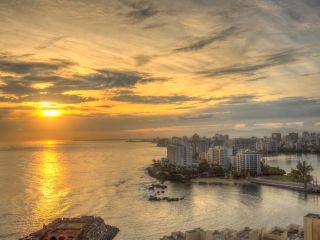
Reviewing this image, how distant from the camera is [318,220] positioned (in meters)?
4.96

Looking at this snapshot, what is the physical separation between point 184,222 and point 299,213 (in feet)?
13.9

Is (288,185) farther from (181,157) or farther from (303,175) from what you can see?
(181,157)

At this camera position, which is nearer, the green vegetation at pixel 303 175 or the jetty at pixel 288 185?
the jetty at pixel 288 185

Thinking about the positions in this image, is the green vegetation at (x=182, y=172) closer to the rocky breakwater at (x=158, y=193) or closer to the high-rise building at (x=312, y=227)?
the rocky breakwater at (x=158, y=193)

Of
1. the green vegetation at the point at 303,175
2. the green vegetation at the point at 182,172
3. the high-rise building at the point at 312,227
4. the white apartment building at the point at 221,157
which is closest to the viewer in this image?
the high-rise building at the point at 312,227

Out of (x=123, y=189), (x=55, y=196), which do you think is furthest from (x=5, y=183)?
(x=123, y=189)

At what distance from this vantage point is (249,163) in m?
24.2

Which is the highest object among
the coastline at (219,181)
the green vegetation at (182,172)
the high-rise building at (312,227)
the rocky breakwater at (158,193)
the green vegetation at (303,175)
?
the high-rise building at (312,227)

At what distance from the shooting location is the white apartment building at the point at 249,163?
77.2ft

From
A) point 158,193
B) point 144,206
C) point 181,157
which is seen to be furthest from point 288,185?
point 181,157

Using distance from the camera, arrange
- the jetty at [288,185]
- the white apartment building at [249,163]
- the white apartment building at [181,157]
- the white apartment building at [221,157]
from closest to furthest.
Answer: the jetty at [288,185] → the white apartment building at [249,163] → the white apartment building at [181,157] → the white apartment building at [221,157]

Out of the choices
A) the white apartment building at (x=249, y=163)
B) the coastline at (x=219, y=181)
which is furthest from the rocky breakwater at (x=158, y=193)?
the white apartment building at (x=249, y=163)

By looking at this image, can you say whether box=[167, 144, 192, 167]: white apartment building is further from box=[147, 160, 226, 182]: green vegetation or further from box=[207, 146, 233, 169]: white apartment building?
box=[207, 146, 233, 169]: white apartment building

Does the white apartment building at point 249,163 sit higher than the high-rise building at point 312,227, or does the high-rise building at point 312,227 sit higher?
the high-rise building at point 312,227
